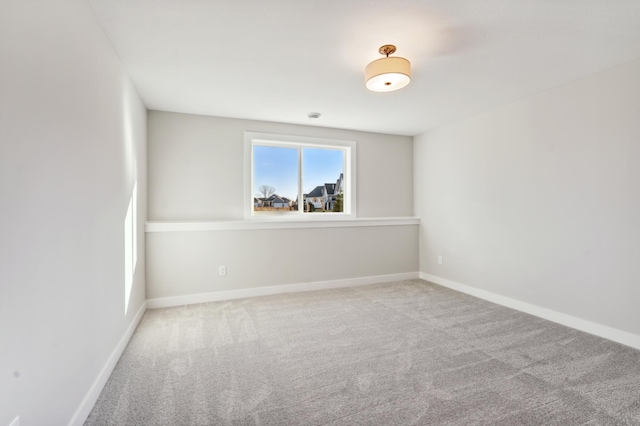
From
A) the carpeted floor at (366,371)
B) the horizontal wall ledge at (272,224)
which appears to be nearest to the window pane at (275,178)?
the horizontal wall ledge at (272,224)

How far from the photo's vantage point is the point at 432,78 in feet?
9.23

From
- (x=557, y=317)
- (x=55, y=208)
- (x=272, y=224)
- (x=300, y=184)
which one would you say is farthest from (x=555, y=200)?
(x=55, y=208)

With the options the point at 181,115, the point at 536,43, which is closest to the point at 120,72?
the point at 181,115

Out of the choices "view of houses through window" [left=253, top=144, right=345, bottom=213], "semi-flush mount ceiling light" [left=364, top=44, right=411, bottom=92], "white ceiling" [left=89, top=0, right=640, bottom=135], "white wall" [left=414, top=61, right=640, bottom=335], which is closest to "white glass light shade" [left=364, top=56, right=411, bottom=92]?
"semi-flush mount ceiling light" [left=364, top=44, right=411, bottom=92]

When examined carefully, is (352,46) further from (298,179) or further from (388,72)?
(298,179)

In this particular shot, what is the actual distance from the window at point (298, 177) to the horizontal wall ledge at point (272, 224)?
225mm

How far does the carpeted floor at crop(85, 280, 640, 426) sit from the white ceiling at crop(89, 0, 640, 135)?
2301mm

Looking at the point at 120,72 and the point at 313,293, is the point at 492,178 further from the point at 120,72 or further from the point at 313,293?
the point at 120,72

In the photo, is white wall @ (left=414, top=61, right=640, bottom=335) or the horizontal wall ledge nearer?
white wall @ (left=414, top=61, right=640, bottom=335)

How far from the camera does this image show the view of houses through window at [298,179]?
14.2 feet

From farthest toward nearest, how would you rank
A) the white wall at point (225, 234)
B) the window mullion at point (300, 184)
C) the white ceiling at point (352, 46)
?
the window mullion at point (300, 184)
the white wall at point (225, 234)
the white ceiling at point (352, 46)

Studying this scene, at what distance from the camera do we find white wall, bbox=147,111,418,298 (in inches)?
145

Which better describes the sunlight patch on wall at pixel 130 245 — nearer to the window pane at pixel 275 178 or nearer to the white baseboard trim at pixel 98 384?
the white baseboard trim at pixel 98 384

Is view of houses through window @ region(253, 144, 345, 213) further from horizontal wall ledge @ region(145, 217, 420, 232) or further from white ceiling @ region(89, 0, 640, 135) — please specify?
white ceiling @ region(89, 0, 640, 135)
